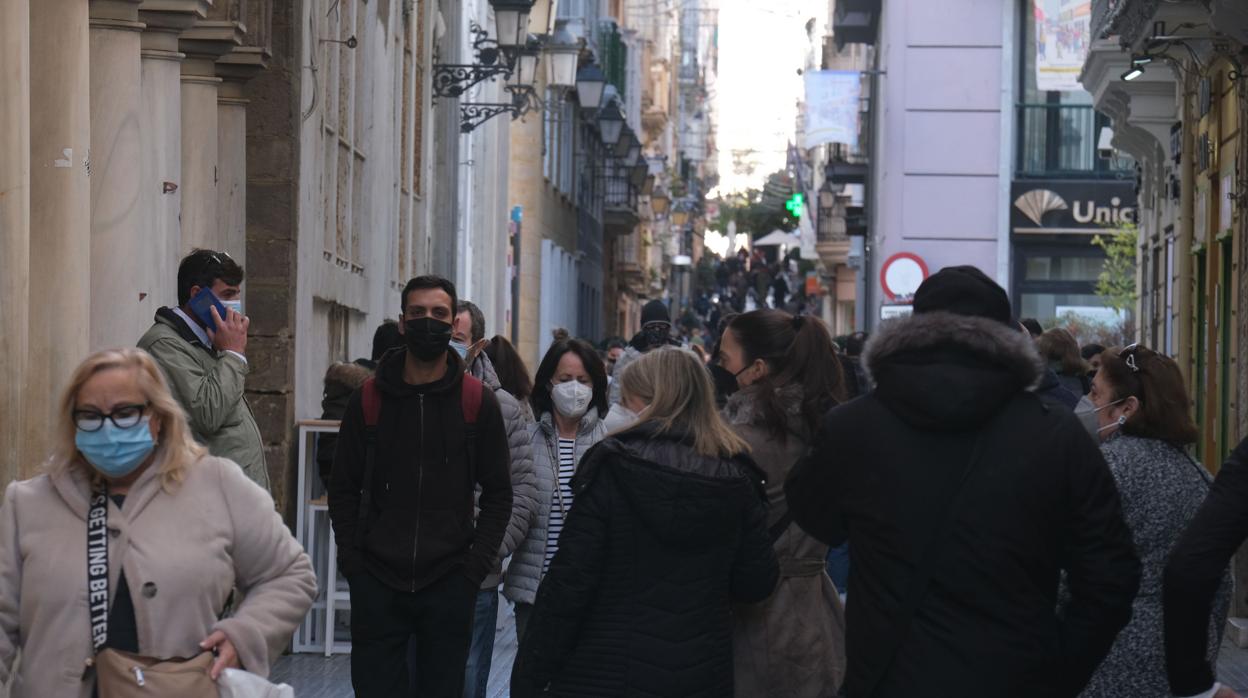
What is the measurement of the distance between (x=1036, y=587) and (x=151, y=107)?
6881 millimetres

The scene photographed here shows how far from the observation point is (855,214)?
45188mm

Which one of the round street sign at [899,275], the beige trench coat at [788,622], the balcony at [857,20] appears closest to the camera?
the beige trench coat at [788,622]

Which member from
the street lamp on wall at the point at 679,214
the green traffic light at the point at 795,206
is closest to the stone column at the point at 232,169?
the green traffic light at the point at 795,206

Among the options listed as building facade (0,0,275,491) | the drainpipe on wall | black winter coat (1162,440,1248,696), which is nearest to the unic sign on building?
the drainpipe on wall

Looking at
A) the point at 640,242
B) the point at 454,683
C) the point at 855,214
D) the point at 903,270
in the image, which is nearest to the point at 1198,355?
the point at 903,270

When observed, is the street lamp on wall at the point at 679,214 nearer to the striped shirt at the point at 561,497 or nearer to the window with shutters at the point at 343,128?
the window with shutters at the point at 343,128

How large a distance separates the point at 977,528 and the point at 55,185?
5.26 meters

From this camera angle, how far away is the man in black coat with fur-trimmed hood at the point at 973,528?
4973 mm

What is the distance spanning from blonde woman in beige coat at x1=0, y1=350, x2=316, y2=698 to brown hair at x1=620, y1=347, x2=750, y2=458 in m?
1.77

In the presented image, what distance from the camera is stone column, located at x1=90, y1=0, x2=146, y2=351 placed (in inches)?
404

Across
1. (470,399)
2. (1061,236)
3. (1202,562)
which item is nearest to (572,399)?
(470,399)

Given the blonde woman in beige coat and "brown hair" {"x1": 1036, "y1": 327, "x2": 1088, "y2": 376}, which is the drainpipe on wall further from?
the blonde woman in beige coat

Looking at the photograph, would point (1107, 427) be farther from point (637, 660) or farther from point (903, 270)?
point (903, 270)

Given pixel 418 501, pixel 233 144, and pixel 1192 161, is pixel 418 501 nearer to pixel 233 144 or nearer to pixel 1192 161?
pixel 233 144
